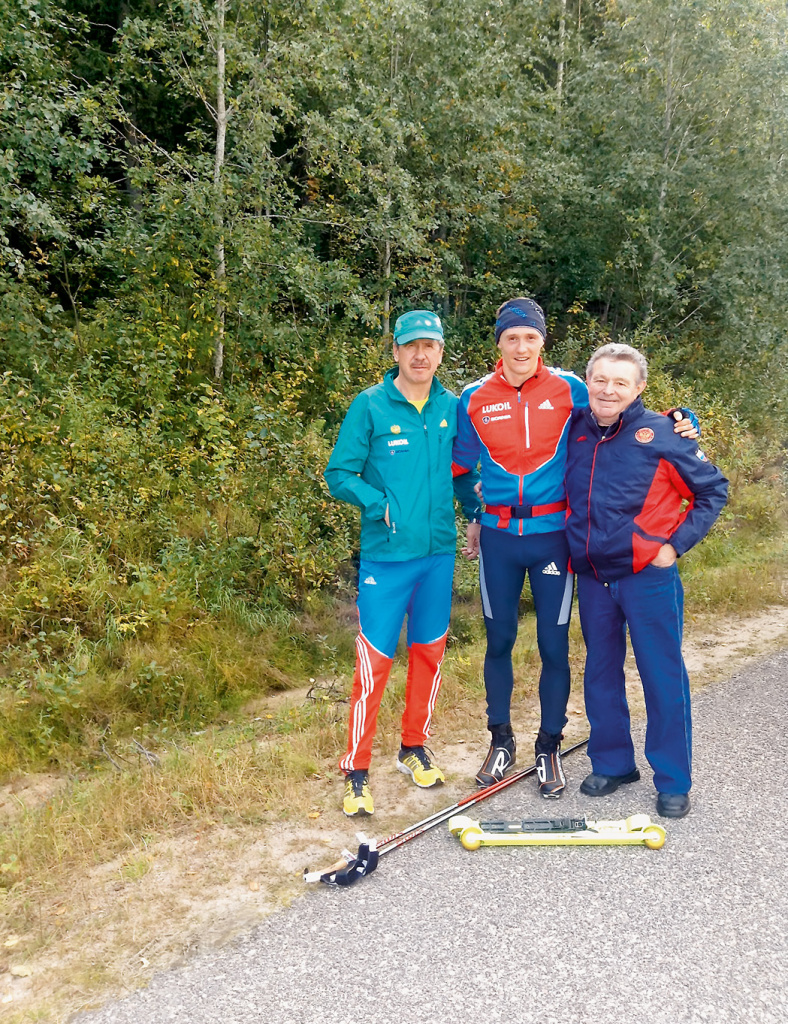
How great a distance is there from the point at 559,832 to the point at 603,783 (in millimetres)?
571

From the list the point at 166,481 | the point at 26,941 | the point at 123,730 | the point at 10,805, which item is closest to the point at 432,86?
the point at 166,481

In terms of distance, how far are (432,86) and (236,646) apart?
31.0 ft

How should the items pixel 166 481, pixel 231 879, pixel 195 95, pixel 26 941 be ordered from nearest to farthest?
1. pixel 26 941
2. pixel 231 879
3. pixel 166 481
4. pixel 195 95

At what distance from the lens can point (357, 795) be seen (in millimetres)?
4016

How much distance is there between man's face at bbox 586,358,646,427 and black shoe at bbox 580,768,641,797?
176 centimetres

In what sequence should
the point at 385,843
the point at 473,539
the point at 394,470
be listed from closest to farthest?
the point at 385,843
the point at 394,470
the point at 473,539

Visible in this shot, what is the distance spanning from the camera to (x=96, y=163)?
11.3 m

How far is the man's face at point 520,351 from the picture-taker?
394 centimetres

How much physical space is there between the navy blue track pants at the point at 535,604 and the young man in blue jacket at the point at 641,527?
Result: 0.11 meters

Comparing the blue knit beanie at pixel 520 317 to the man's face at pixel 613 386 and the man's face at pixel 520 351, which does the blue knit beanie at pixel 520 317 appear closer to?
the man's face at pixel 520 351

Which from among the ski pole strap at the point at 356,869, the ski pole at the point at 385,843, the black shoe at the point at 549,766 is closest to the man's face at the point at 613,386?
the black shoe at the point at 549,766

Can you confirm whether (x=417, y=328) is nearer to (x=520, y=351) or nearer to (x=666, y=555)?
(x=520, y=351)

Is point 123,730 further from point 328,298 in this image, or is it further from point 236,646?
point 328,298

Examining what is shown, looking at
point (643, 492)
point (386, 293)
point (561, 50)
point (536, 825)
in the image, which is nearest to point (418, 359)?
point (643, 492)
